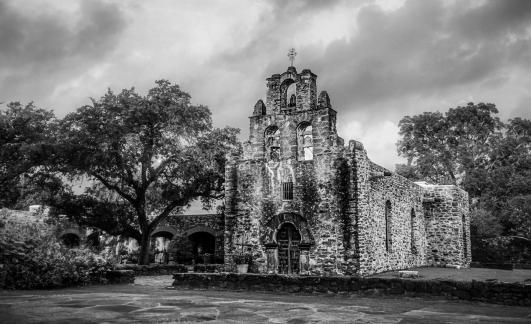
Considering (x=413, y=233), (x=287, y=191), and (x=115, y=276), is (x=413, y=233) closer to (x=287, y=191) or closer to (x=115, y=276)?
(x=287, y=191)

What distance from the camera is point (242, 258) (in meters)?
22.5

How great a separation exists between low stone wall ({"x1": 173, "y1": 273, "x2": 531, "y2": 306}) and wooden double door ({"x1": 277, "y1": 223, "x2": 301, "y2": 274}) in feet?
20.3

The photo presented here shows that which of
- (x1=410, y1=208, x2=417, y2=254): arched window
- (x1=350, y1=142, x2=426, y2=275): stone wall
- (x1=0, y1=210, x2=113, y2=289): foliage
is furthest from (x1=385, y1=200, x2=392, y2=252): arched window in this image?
(x1=0, y1=210, x2=113, y2=289): foliage

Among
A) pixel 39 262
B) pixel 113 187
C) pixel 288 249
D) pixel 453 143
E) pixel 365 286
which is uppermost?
pixel 453 143

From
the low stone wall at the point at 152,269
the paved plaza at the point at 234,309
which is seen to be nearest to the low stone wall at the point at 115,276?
the paved plaza at the point at 234,309

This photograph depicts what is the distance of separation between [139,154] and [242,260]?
765cm

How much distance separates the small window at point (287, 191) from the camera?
73.5ft

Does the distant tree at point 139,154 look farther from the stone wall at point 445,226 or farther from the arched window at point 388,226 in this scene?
the stone wall at point 445,226

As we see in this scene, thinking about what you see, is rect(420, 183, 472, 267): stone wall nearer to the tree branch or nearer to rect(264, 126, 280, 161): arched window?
rect(264, 126, 280, 161): arched window

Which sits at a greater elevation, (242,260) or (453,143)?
(453,143)

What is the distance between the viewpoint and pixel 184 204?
28.1m

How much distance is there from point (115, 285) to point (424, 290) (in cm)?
1041

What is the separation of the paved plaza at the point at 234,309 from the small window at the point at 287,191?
807 cm

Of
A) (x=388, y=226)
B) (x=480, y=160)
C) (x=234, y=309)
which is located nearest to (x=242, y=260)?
(x=388, y=226)
